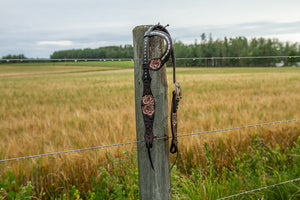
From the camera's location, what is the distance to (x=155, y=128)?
145 cm

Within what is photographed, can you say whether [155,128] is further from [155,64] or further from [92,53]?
[92,53]

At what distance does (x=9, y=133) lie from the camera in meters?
2.69

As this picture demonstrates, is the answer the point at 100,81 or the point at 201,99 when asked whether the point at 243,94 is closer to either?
the point at 201,99

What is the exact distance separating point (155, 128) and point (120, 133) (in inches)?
54.5

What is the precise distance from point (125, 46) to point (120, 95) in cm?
161

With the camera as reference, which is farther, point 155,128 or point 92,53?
point 92,53

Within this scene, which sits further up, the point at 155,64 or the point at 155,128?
the point at 155,64

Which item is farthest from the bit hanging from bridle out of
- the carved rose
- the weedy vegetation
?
the weedy vegetation

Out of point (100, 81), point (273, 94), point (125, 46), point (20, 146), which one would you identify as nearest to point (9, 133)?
point (20, 146)

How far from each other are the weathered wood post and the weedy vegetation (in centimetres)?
50

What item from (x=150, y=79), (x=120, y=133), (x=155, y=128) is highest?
(x=150, y=79)

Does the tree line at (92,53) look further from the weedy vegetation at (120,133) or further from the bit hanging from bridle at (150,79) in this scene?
the bit hanging from bridle at (150,79)

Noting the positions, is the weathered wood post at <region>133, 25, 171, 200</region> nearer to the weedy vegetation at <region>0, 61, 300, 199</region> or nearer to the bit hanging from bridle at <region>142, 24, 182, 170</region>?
the bit hanging from bridle at <region>142, 24, 182, 170</region>

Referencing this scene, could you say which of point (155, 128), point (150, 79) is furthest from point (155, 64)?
point (155, 128)
